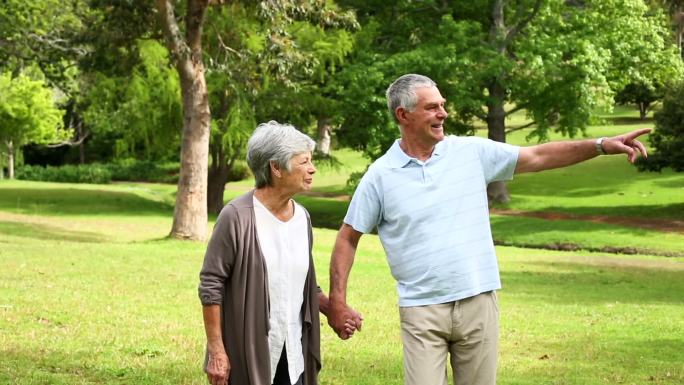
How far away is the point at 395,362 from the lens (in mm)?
10102

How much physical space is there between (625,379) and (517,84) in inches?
1218

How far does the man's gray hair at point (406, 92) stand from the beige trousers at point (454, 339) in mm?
1080

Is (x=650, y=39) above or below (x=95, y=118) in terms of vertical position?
above

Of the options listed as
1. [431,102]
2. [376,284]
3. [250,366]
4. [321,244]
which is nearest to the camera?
[250,366]

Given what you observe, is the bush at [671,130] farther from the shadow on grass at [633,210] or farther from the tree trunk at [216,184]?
the tree trunk at [216,184]

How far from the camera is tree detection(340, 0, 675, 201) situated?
126ft

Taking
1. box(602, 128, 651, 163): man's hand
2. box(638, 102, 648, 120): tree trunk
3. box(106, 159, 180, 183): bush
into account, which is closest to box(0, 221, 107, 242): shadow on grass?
box(602, 128, 651, 163): man's hand

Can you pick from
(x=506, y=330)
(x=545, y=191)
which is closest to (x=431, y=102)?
(x=506, y=330)

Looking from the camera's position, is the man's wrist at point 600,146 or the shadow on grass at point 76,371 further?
the shadow on grass at point 76,371

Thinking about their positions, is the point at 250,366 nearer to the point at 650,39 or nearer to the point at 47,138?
the point at 650,39

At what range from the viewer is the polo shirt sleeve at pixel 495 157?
600 centimetres

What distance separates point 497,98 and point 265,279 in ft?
121

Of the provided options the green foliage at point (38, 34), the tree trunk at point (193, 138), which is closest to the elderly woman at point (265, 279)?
the tree trunk at point (193, 138)

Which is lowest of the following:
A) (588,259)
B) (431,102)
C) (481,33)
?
(588,259)
